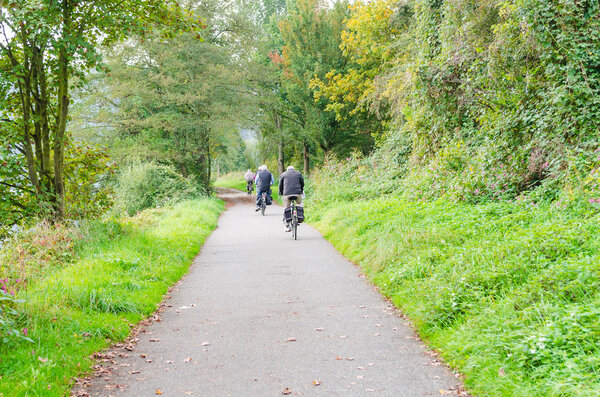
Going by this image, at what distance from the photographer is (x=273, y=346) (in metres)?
5.34

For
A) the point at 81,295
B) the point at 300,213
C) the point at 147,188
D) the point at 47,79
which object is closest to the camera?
the point at 81,295

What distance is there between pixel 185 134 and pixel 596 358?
93.3 feet

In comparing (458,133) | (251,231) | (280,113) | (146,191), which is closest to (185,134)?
(146,191)

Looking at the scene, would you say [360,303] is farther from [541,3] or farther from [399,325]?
[541,3]

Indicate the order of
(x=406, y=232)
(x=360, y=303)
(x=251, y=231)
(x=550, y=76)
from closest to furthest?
(x=360, y=303), (x=406, y=232), (x=550, y=76), (x=251, y=231)

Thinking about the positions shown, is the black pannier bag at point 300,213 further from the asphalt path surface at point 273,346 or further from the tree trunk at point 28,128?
the tree trunk at point 28,128

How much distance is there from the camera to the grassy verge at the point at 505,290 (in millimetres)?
3787

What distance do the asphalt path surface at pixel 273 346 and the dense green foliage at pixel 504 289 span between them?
1.11ft

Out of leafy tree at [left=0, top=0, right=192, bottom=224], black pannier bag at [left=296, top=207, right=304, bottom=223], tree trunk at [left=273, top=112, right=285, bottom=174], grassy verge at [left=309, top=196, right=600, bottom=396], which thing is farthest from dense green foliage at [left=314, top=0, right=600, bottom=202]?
tree trunk at [left=273, top=112, right=285, bottom=174]

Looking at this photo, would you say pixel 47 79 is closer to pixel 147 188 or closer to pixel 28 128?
pixel 28 128

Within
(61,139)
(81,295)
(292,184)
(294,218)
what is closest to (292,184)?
(292,184)

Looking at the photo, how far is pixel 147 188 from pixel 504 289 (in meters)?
23.1

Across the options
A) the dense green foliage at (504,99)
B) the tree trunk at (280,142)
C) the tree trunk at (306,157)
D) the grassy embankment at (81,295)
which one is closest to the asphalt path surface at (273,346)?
the grassy embankment at (81,295)

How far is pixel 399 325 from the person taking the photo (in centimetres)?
595
